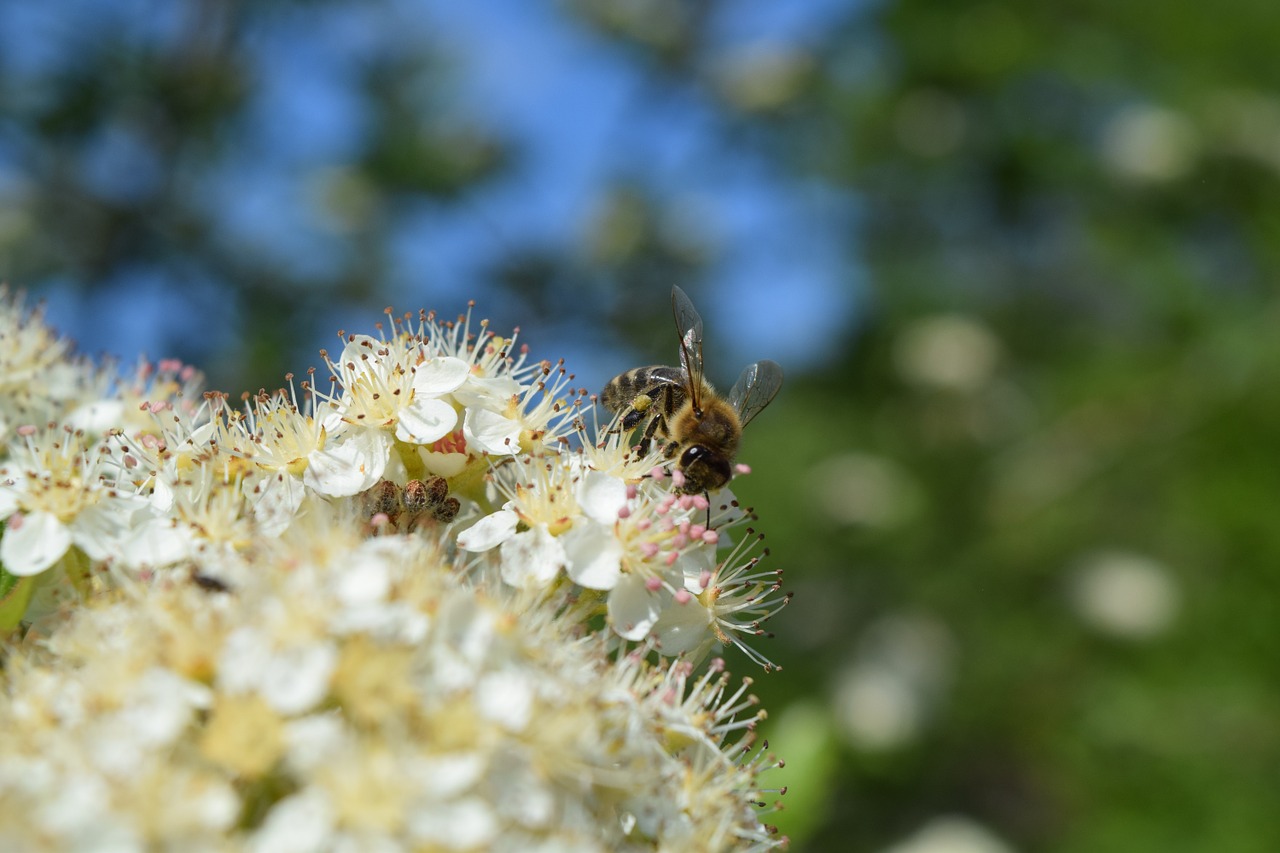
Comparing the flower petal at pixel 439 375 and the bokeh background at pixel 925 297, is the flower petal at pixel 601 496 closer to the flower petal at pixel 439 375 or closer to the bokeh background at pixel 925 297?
the flower petal at pixel 439 375

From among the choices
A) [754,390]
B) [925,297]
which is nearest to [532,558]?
[754,390]

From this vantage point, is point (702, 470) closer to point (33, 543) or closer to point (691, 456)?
point (691, 456)

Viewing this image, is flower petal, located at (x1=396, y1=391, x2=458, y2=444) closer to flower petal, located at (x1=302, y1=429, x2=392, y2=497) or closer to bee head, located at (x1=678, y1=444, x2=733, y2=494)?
flower petal, located at (x1=302, y1=429, x2=392, y2=497)

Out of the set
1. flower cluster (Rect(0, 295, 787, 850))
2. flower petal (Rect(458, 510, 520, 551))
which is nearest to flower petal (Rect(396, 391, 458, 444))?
flower cluster (Rect(0, 295, 787, 850))

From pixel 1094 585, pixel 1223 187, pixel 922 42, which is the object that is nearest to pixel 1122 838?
pixel 1094 585

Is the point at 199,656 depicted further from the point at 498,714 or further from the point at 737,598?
the point at 737,598

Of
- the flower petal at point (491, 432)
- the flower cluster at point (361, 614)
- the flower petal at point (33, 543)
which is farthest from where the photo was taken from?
the flower petal at point (491, 432)

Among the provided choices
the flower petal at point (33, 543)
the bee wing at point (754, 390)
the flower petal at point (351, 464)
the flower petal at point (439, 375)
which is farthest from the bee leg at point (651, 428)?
the flower petal at point (33, 543)

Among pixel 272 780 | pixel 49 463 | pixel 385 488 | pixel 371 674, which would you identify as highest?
pixel 385 488
